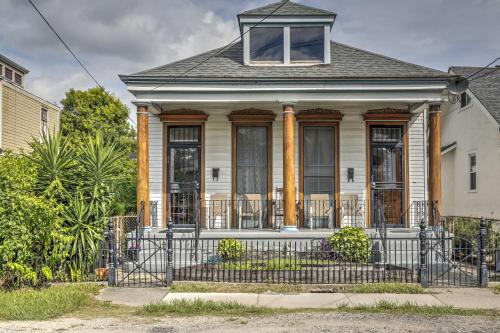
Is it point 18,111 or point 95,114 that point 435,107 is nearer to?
point 18,111

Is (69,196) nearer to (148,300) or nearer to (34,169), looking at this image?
(34,169)

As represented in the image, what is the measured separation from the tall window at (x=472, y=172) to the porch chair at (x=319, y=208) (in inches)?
335

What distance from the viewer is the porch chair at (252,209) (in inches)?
563

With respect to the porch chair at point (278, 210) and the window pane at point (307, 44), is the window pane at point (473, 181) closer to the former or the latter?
the window pane at point (307, 44)

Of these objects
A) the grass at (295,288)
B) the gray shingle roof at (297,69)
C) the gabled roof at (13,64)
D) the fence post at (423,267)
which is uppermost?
the gabled roof at (13,64)

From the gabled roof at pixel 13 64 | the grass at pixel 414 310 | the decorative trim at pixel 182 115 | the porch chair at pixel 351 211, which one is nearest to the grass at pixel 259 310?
the grass at pixel 414 310

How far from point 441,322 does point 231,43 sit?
35.5ft

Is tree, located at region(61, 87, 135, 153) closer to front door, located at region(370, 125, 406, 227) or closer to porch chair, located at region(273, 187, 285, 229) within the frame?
porch chair, located at region(273, 187, 285, 229)

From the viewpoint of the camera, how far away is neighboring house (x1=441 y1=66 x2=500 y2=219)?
18.5 m

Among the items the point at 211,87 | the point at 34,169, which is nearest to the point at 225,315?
the point at 34,169

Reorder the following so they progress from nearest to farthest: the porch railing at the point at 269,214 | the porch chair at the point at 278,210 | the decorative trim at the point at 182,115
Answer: the porch chair at the point at 278,210
the porch railing at the point at 269,214
the decorative trim at the point at 182,115

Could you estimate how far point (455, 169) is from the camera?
21484 mm

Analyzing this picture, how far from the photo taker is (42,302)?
306 inches

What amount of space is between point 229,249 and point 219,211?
3.02 metres
